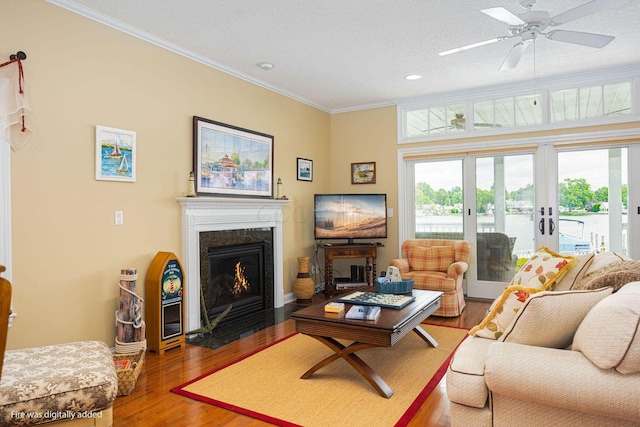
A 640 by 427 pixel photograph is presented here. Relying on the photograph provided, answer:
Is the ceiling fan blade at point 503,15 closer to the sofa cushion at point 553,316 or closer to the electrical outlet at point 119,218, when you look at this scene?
the sofa cushion at point 553,316

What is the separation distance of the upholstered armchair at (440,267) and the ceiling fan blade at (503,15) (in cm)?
257

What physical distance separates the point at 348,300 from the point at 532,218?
3078mm

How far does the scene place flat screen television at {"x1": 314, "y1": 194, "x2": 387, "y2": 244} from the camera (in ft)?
18.1

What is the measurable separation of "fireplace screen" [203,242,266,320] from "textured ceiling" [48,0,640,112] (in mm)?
1939

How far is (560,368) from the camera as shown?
158 centimetres

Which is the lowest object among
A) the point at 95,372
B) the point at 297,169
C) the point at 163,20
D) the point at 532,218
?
the point at 95,372

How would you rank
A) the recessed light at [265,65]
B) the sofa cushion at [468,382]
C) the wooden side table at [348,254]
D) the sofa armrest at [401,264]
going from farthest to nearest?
the wooden side table at [348,254] < the sofa armrest at [401,264] < the recessed light at [265,65] < the sofa cushion at [468,382]

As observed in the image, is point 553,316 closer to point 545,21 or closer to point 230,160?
point 545,21

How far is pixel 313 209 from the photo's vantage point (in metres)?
5.87

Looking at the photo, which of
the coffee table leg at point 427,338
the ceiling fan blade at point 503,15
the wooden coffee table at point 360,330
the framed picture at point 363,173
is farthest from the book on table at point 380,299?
the framed picture at point 363,173

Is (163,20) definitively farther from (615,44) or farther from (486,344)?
(615,44)

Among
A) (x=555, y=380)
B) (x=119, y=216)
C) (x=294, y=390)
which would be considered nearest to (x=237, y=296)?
(x=119, y=216)

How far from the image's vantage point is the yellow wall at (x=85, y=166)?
9.12 ft

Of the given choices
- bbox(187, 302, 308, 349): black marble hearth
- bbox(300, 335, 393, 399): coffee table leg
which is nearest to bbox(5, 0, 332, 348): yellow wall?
bbox(187, 302, 308, 349): black marble hearth
